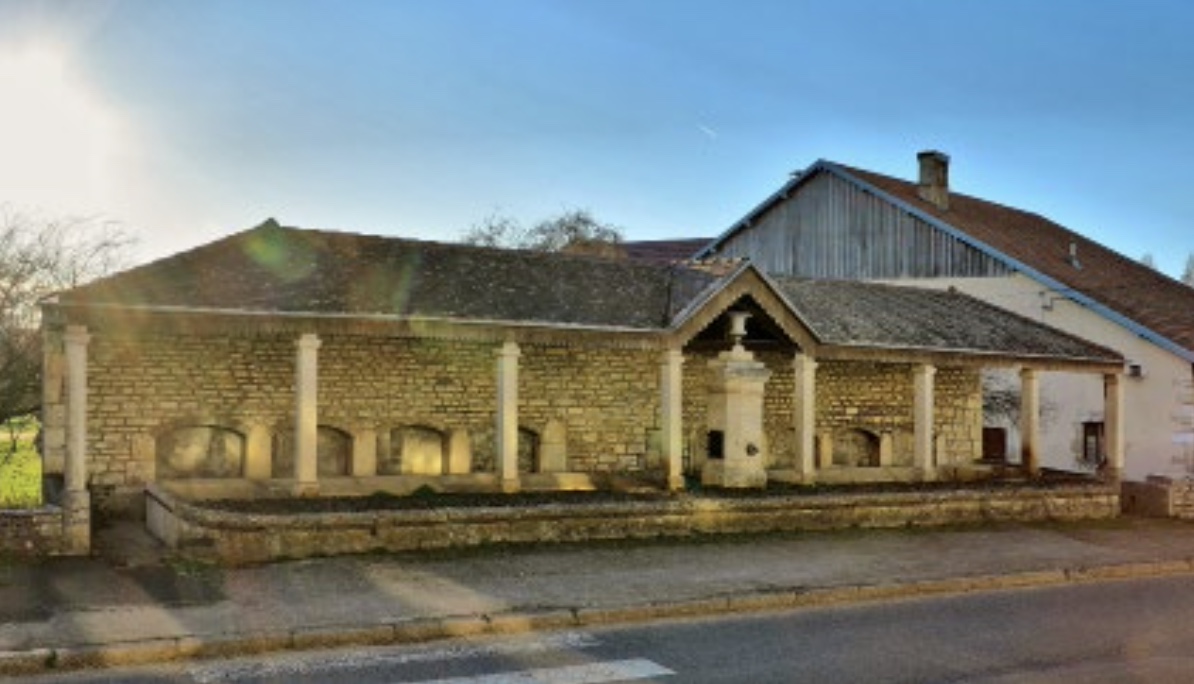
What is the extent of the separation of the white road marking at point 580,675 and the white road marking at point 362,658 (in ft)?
2.14

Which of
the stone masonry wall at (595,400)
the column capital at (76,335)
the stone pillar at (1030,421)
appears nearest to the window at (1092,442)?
the stone pillar at (1030,421)

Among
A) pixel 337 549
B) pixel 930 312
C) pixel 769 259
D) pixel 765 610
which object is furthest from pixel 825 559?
pixel 769 259

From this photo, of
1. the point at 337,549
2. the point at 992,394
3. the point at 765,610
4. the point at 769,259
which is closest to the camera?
the point at 765,610

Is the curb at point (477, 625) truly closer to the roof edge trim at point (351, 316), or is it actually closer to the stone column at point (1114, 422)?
the roof edge trim at point (351, 316)

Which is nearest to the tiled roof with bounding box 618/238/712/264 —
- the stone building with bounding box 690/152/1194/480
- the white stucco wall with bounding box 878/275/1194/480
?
the stone building with bounding box 690/152/1194/480

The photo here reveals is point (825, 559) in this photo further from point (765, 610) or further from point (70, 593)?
point (70, 593)

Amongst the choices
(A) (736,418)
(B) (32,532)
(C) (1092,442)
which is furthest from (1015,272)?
(B) (32,532)

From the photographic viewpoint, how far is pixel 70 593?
10.7m

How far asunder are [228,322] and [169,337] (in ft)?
9.24

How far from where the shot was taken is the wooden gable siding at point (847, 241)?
2902 cm

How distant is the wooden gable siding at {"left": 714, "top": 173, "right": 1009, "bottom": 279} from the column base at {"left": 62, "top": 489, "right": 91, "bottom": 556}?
737 inches

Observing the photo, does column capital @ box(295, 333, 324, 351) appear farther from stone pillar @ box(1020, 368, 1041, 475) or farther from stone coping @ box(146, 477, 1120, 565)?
stone pillar @ box(1020, 368, 1041, 475)

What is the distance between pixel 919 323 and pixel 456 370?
9.20 metres

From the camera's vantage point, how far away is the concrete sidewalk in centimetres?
939
